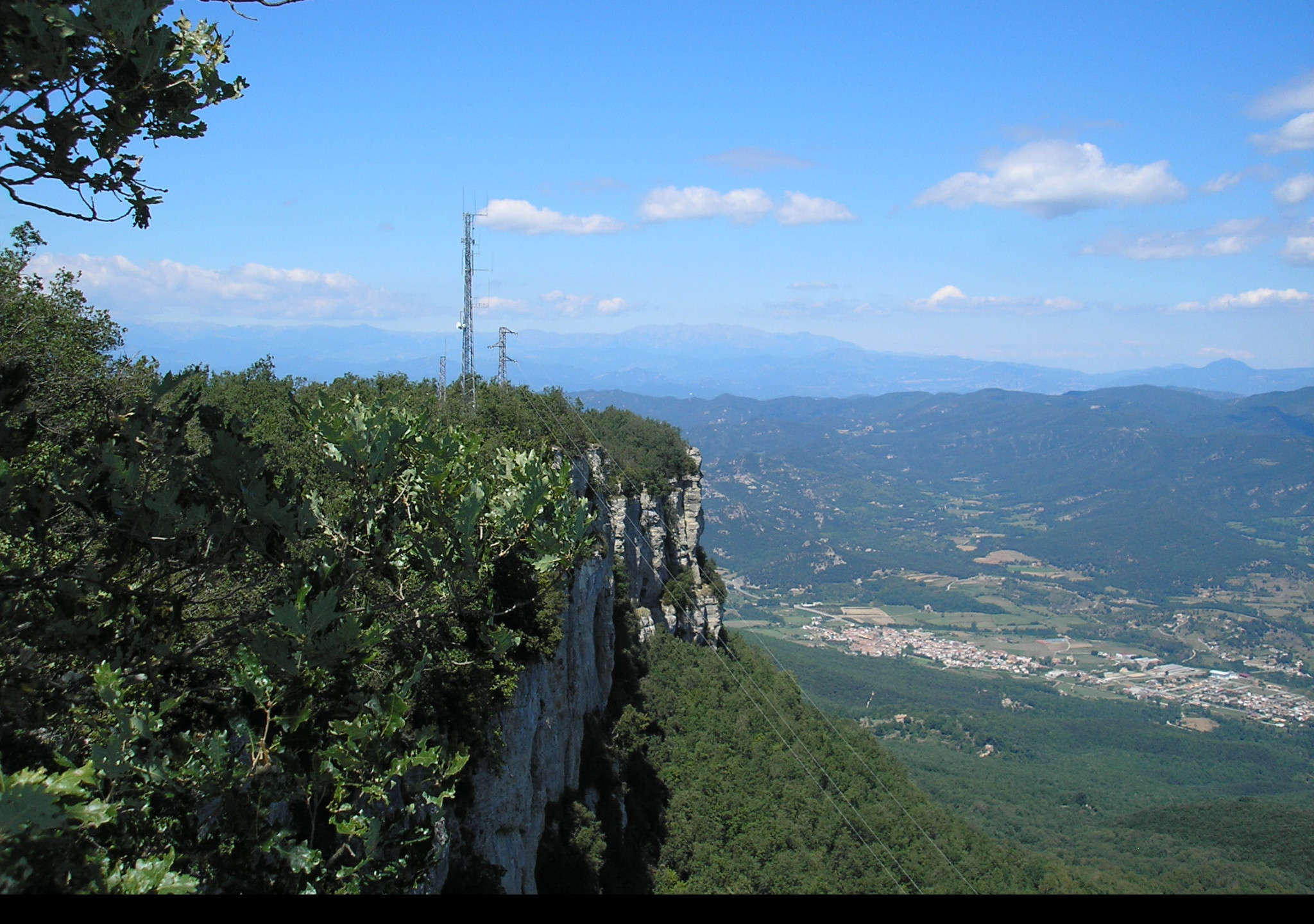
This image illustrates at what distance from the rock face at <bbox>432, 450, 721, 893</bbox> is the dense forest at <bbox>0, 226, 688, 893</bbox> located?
5919 mm

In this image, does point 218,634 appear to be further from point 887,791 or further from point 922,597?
point 922,597

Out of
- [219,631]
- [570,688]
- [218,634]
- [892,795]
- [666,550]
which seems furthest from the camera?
[666,550]

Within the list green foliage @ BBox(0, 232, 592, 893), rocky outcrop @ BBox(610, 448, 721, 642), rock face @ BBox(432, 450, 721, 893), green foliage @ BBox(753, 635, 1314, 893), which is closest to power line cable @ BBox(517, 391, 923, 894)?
rocky outcrop @ BBox(610, 448, 721, 642)

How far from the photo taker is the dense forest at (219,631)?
514 centimetres

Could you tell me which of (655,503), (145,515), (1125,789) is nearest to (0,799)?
(145,515)

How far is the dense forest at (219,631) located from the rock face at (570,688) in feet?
19.4

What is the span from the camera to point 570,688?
2241 centimetres

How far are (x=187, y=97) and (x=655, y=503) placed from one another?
3735 cm

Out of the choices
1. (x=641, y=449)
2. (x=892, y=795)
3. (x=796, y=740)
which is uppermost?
(x=641, y=449)

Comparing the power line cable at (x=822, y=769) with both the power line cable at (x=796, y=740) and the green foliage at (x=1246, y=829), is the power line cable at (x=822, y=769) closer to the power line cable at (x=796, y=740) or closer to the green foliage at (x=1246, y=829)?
the power line cable at (x=796, y=740)

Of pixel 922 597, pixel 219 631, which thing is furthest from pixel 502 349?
pixel 922 597

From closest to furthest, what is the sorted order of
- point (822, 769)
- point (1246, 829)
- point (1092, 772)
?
point (822, 769) → point (1246, 829) → point (1092, 772)

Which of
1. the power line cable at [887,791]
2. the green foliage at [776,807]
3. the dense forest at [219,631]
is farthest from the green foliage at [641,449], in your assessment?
the dense forest at [219,631]

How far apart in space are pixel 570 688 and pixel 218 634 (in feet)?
56.1
